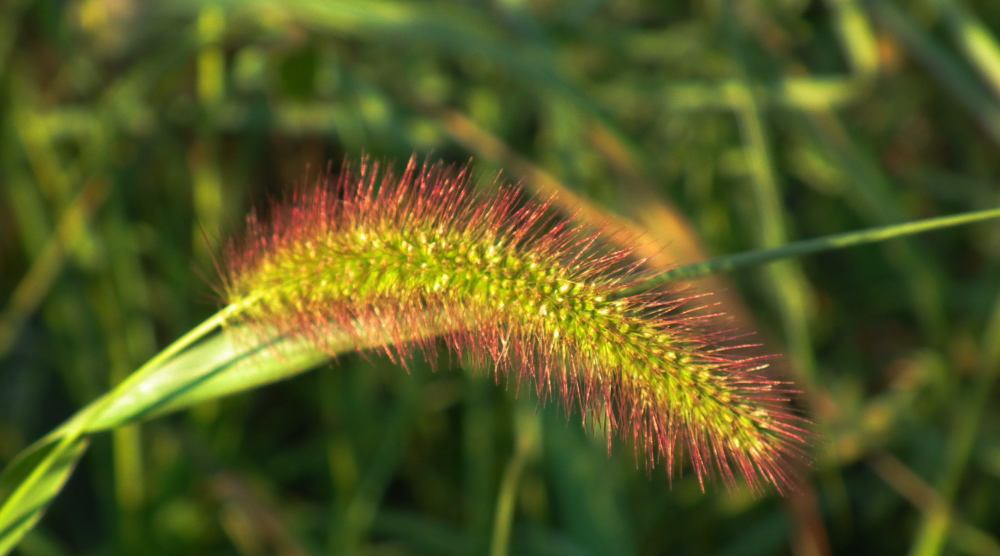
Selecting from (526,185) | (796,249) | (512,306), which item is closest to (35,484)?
(512,306)

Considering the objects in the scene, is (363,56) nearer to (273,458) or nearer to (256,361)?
(273,458)

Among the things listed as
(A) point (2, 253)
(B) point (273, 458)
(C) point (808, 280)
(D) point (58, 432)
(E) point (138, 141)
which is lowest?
(D) point (58, 432)

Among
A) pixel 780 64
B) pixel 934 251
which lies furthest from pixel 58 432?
pixel 934 251

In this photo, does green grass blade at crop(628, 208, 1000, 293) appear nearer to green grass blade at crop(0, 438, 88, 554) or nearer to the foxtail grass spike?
the foxtail grass spike

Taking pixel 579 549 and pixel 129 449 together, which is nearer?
pixel 579 549

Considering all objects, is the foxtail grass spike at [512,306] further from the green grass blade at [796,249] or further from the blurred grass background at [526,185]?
the blurred grass background at [526,185]

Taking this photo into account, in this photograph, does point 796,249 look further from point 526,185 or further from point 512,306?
point 526,185
